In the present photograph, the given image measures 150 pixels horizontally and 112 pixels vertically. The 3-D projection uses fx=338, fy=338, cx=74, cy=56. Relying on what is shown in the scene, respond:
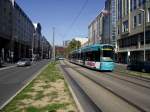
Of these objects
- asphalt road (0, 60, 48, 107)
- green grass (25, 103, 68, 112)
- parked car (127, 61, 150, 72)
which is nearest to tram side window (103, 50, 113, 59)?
parked car (127, 61, 150, 72)

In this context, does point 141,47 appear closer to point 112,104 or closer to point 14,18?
point 14,18

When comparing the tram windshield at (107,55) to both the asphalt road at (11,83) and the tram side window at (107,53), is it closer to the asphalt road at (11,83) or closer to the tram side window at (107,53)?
the tram side window at (107,53)

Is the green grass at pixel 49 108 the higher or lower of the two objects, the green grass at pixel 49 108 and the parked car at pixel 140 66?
the lower

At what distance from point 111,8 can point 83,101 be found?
270 ft

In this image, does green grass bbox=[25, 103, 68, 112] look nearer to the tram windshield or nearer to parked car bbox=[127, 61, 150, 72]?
the tram windshield

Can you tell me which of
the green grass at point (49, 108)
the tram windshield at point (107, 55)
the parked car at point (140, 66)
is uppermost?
the tram windshield at point (107, 55)

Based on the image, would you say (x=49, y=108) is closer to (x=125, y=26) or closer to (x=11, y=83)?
(x=11, y=83)

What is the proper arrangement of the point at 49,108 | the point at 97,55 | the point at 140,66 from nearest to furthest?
the point at 49,108
the point at 97,55
the point at 140,66

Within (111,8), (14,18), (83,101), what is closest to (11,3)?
(14,18)

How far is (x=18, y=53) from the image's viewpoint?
111250mm

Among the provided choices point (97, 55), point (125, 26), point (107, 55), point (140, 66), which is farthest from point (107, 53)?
point (125, 26)

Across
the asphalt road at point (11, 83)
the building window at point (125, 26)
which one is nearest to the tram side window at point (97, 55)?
the asphalt road at point (11, 83)

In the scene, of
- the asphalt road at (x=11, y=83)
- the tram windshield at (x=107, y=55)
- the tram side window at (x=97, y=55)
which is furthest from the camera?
the tram side window at (x=97, y=55)

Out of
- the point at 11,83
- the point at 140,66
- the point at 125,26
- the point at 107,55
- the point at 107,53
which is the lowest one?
the point at 11,83
